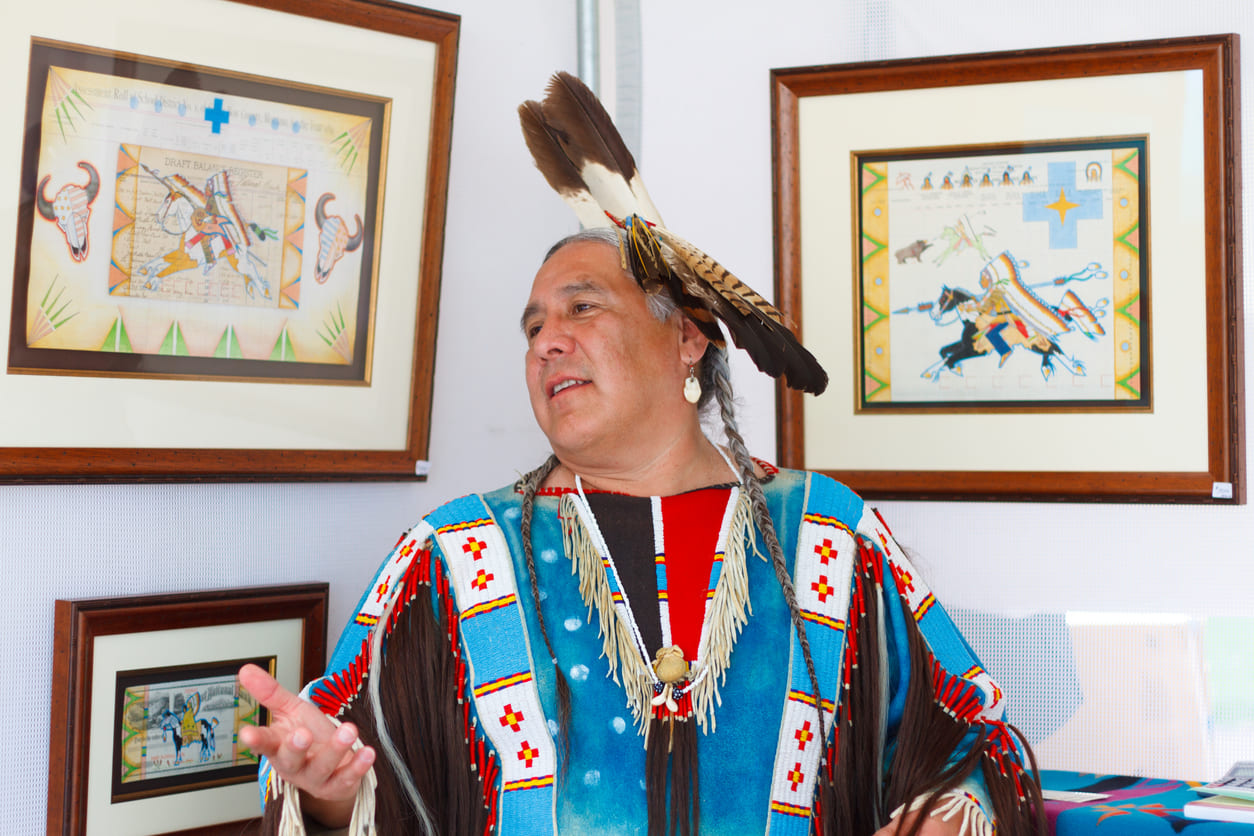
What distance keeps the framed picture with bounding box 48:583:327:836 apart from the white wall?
0.18 ft

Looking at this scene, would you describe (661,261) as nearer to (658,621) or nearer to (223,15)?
(658,621)

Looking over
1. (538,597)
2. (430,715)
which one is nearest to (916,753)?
(538,597)

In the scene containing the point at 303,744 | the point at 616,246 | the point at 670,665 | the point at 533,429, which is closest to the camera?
the point at 303,744

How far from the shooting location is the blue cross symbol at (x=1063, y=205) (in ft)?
6.20

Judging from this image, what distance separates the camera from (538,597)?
1.56 metres

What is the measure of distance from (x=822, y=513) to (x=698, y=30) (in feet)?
3.64

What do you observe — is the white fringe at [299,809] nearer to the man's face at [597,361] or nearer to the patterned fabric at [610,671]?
the patterned fabric at [610,671]

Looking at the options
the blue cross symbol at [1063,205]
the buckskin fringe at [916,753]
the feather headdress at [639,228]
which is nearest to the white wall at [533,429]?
the blue cross symbol at [1063,205]

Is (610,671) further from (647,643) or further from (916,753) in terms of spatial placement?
(916,753)

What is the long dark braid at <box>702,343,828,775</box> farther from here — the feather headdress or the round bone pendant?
the round bone pendant

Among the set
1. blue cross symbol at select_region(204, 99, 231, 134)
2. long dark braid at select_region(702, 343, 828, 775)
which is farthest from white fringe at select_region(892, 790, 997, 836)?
blue cross symbol at select_region(204, 99, 231, 134)

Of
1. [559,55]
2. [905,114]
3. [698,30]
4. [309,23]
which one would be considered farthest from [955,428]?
[309,23]

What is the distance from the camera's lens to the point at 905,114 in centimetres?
199

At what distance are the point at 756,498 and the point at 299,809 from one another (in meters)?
0.78
